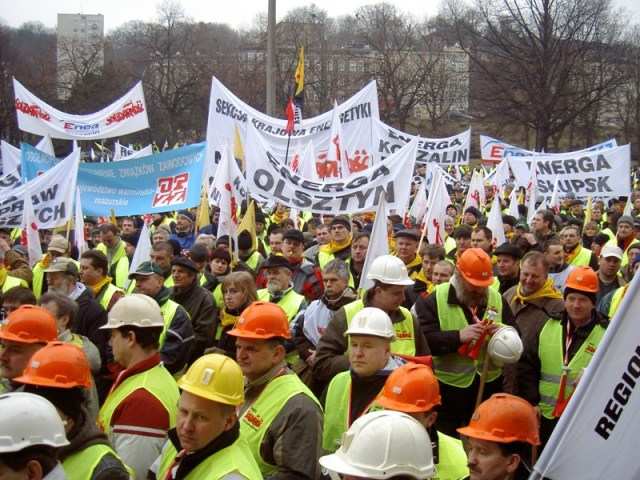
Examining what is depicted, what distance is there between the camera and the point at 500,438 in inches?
143

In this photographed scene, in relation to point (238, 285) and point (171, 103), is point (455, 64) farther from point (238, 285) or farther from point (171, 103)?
point (238, 285)

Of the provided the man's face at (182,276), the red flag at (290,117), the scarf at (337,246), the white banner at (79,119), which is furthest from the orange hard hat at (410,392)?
the white banner at (79,119)

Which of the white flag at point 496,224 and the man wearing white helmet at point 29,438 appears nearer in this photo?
the man wearing white helmet at point 29,438

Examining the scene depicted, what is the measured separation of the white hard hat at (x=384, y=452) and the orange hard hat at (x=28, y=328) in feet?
6.39

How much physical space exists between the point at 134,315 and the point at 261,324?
612 mm

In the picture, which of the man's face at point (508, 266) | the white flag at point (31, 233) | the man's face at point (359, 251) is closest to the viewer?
the man's face at point (508, 266)

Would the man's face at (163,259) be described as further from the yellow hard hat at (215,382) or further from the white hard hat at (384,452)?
the white hard hat at (384,452)

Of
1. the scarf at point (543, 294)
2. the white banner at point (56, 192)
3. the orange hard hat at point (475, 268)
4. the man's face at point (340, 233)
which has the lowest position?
the scarf at point (543, 294)

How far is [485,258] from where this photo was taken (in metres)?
5.64

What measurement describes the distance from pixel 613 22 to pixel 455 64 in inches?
1245

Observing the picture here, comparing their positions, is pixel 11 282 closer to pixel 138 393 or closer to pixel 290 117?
pixel 138 393

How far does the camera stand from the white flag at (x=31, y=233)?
30.5 feet

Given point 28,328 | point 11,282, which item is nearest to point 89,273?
point 11,282

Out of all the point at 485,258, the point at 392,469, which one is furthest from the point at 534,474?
the point at 485,258
